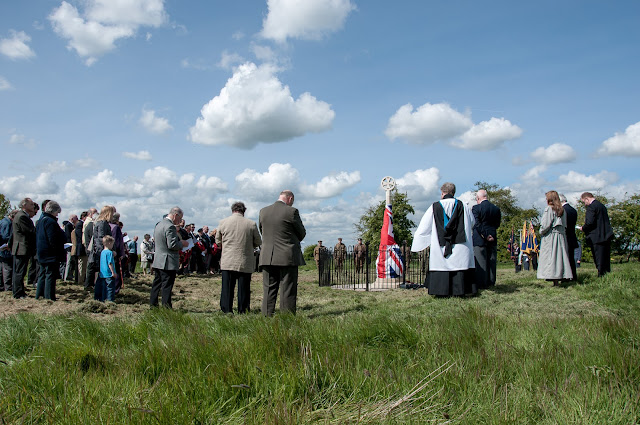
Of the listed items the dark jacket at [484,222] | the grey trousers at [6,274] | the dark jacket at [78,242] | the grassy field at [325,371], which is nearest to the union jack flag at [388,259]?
the dark jacket at [484,222]

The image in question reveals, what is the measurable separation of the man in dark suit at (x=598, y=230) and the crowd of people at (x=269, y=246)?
20 mm

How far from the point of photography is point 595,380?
116 inches

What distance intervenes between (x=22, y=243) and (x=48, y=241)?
0.93 meters

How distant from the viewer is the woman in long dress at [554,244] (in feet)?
31.7

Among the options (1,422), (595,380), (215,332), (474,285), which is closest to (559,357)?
(595,380)

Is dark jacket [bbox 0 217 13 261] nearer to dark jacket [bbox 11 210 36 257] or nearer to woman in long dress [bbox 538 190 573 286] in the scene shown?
dark jacket [bbox 11 210 36 257]

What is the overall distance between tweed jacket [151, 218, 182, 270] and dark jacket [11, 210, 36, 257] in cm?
326

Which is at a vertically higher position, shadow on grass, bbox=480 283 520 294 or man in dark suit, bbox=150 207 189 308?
A: man in dark suit, bbox=150 207 189 308

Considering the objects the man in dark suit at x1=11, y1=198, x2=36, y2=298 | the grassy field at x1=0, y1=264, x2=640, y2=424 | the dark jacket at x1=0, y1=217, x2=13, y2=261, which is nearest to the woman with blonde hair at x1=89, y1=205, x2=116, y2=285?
the man in dark suit at x1=11, y1=198, x2=36, y2=298

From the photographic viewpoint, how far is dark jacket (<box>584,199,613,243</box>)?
33.5ft

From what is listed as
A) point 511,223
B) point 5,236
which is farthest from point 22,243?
point 511,223

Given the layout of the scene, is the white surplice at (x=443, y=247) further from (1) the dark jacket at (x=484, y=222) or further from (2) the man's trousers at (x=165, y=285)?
(2) the man's trousers at (x=165, y=285)

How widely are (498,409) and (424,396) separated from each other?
401mm

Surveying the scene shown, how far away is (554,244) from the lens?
973cm
